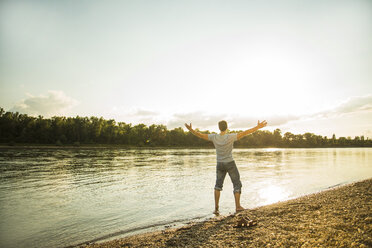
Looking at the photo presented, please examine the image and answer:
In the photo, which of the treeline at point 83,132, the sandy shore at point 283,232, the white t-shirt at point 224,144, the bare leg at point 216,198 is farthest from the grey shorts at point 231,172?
the treeline at point 83,132

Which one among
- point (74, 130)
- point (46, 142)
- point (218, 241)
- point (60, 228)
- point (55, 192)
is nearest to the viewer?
point (218, 241)

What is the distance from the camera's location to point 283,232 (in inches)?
239

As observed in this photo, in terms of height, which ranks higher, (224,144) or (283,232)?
(224,144)

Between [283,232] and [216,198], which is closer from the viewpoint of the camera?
[283,232]

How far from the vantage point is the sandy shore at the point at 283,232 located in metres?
5.23

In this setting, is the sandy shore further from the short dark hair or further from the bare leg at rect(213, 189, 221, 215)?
the short dark hair

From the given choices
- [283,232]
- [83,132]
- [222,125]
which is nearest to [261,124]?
[222,125]

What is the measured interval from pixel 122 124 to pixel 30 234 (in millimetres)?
150850

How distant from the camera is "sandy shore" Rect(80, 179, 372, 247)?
17.2 feet

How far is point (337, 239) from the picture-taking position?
5105 mm

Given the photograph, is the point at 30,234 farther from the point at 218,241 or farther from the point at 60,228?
the point at 218,241

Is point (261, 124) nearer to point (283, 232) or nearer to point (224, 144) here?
point (224, 144)

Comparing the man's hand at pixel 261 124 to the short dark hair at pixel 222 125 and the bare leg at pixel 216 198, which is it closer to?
the short dark hair at pixel 222 125

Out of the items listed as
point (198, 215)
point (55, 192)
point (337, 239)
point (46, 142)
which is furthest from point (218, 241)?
point (46, 142)
